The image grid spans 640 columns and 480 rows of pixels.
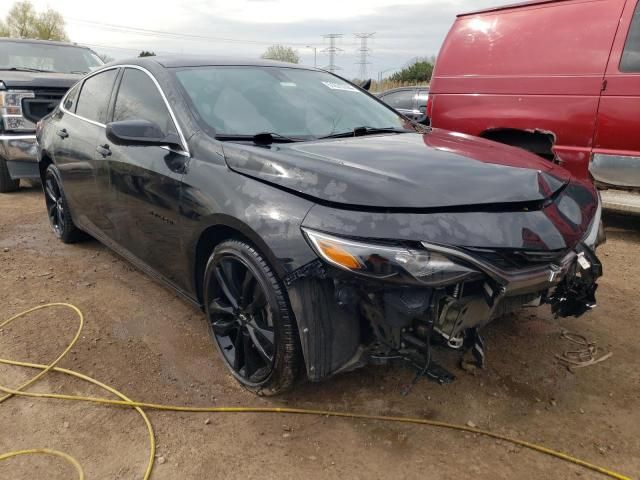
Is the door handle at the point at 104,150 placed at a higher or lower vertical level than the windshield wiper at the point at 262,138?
lower

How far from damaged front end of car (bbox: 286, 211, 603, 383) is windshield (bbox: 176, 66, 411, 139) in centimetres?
105

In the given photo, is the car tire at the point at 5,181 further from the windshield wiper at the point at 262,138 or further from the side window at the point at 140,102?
the windshield wiper at the point at 262,138

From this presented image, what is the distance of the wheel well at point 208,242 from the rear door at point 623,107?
3.74m

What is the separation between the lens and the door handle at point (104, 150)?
11.5 feet

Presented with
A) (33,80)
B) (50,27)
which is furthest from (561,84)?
(50,27)

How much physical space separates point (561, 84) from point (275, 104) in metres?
3.07

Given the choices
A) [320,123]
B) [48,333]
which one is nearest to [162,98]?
[320,123]

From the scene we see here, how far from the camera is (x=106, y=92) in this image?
3.84m

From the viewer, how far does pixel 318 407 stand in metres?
2.48

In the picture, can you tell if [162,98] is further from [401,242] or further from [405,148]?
[401,242]

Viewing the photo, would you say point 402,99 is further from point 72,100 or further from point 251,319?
point 251,319

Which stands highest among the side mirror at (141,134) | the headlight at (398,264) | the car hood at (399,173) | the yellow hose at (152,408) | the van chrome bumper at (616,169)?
the side mirror at (141,134)

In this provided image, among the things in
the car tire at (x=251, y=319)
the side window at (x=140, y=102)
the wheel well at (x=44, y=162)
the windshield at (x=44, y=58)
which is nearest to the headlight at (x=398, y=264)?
the car tire at (x=251, y=319)

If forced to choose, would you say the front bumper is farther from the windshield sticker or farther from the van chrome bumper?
the van chrome bumper
